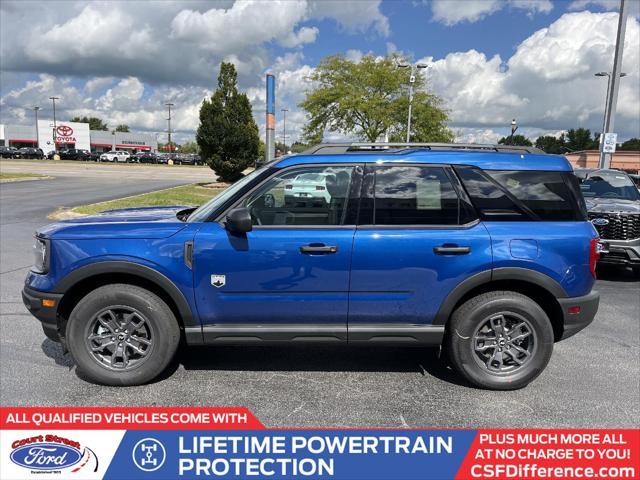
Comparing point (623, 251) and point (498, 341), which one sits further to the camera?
point (623, 251)

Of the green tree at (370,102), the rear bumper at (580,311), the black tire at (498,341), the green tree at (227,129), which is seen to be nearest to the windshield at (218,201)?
the black tire at (498,341)

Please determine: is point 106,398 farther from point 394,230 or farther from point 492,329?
point 492,329

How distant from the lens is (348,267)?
133 inches

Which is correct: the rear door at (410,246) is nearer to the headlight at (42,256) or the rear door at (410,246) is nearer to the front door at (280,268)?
the front door at (280,268)

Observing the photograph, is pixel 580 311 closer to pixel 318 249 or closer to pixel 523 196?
pixel 523 196

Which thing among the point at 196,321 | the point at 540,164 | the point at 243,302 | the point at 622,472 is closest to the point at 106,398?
the point at 196,321

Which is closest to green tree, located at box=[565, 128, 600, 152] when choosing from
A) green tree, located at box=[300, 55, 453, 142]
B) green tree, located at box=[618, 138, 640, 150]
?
green tree, located at box=[618, 138, 640, 150]

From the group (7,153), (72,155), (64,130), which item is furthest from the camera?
(64,130)

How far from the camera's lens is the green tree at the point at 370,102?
33.3 m

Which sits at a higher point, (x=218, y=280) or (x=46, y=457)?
(x=218, y=280)

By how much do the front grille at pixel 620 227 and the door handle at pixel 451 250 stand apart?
470 cm

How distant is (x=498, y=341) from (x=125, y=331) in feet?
9.24

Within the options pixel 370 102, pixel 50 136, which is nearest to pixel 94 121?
pixel 50 136

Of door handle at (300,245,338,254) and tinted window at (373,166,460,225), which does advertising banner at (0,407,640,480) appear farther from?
tinted window at (373,166,460,225)
